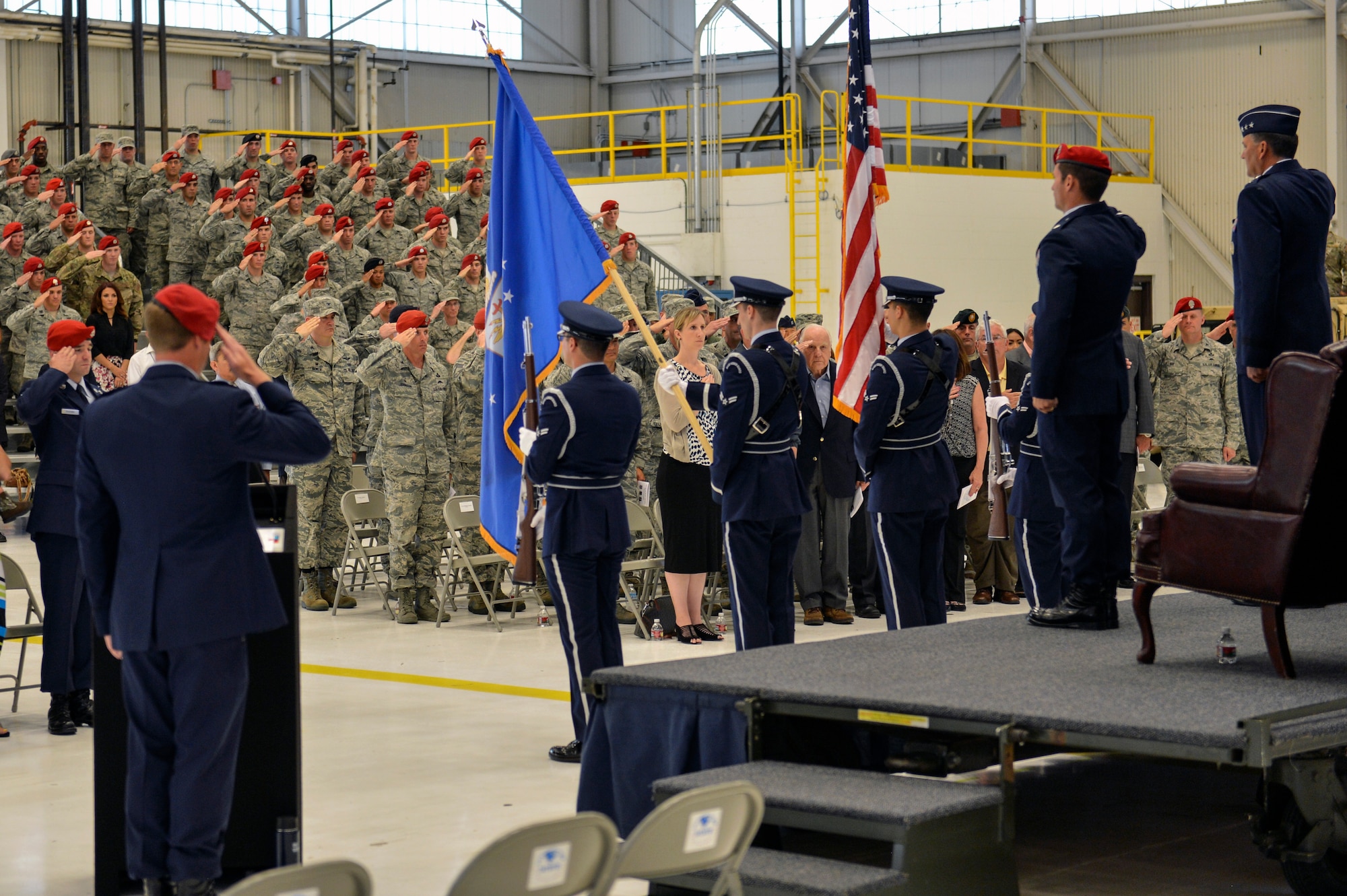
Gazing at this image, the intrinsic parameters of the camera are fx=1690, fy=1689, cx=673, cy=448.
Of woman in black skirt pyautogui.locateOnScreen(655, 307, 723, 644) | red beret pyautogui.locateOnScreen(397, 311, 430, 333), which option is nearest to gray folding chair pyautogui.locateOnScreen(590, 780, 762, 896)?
woman in black skirt pyautogui.locateOnScreen(655, 307, 723, 644)

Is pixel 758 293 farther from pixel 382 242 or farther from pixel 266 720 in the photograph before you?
pixel 382 242

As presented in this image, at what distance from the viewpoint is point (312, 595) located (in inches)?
442

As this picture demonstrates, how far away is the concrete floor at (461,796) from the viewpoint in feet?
17.1

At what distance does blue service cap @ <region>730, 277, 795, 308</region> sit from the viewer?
720 cm

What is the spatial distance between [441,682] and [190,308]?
4280mm

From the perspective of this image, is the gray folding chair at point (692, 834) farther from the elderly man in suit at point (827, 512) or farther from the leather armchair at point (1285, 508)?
the elderly man in suit at point (827, 512)

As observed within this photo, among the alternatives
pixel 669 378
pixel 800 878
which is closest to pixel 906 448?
pixel 669 378

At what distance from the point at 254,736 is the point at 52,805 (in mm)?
1571

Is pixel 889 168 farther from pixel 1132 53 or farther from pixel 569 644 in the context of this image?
pixel 569 644

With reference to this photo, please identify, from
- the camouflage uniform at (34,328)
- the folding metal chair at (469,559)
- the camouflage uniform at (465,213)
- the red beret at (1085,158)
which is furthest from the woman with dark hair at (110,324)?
the red beret at (1085,158)

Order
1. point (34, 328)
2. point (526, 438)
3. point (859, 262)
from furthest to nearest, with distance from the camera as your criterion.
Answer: point (34, 328) → point (859, 262) → point (526, 438)

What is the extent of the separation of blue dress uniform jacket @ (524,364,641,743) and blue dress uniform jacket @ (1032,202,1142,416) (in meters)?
1.70

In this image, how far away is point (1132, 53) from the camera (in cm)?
2542

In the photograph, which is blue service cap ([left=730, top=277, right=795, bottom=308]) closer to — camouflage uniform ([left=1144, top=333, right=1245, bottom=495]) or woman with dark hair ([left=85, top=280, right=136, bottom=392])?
camouflage uniform ([left=1144, top=333, right=1245, bottom=495])
